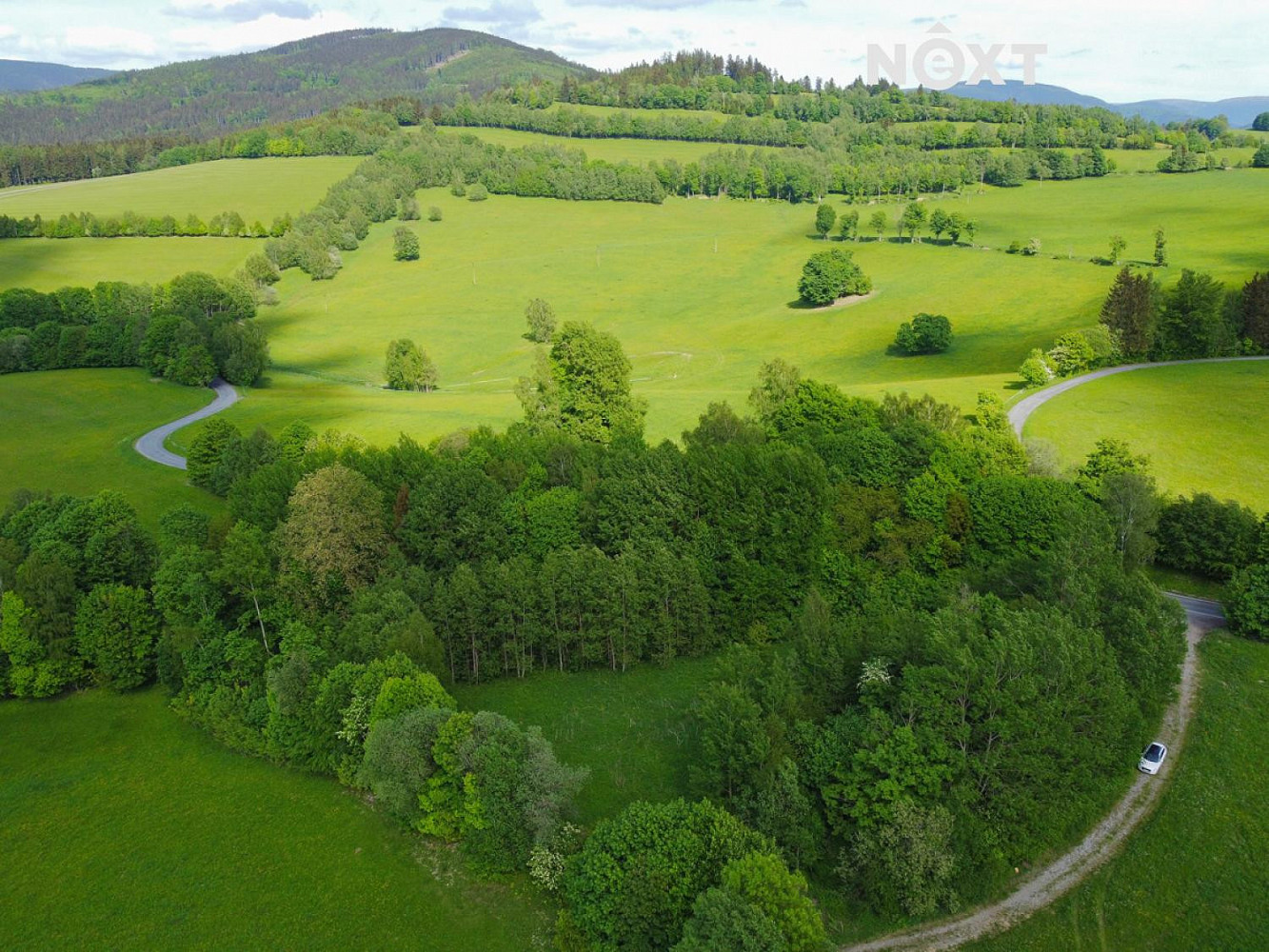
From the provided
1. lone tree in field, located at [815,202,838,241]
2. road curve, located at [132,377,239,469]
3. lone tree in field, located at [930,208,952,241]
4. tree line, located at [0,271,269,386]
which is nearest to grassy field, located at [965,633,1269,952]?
road curve, located at [132,377,239,469]

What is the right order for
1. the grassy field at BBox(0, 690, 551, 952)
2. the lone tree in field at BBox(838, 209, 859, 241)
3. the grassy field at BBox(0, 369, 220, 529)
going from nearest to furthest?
the grassy field at BBox(0, 690, 551, 952) < the grassy field at BBox(0, 369, 220, 529) < the lone tree in field at BBox(838, 209, 859, 241)

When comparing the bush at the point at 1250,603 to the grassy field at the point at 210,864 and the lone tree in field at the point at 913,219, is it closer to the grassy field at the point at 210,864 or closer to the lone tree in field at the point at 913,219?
the grassy field at the point at 210,864

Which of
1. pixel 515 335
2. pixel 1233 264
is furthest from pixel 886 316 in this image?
pixel 515 335

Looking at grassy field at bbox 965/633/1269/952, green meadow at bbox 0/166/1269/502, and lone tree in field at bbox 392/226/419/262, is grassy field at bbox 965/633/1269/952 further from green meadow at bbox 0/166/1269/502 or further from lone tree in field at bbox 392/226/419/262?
lone tree in field at bbox 392/226/419/262

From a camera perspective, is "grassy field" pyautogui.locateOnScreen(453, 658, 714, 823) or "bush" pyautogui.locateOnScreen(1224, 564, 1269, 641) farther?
"bush" pyautogui.locateOnScreen(1224, 564, 1269, 641)

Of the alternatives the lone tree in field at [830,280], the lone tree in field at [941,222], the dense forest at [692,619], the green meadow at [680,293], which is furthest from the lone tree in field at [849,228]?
the dense forest at [692,619]

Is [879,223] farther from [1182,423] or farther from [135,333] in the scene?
Result: [135,333]

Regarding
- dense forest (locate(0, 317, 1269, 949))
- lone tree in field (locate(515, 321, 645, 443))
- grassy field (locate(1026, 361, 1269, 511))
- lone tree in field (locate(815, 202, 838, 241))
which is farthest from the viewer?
lone tree in field (locate(815, 202, 838, 241))
